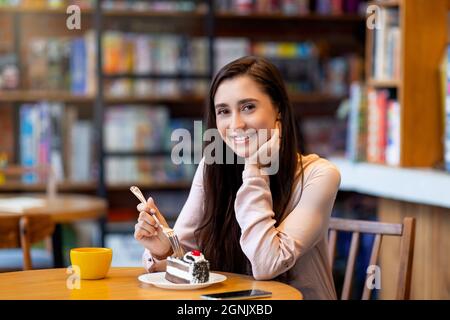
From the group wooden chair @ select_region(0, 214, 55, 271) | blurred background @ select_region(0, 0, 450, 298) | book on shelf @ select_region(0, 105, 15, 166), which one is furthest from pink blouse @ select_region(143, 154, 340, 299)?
book on shelf @ select_region(0, 105, 15, 166)

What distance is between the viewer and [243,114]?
6.17ft

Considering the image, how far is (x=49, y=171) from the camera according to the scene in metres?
3.86

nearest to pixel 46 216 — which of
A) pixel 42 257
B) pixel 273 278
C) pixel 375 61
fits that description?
pixel 42 257

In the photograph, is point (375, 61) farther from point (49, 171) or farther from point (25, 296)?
point (25, 296)

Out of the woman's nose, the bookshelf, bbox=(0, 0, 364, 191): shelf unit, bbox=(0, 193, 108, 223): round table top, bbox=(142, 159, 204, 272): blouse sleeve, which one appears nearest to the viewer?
the woman's nose

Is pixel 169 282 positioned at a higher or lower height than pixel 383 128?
lower

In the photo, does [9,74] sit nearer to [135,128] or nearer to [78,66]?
[78,66]

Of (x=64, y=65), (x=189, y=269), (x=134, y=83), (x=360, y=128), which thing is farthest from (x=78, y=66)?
(x=189, y=269)

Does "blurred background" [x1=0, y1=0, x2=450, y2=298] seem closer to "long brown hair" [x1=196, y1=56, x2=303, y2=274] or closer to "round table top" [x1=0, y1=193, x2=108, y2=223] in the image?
"round table top" [x1=0, y1=193, x2=108, y2=223]

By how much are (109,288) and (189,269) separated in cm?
15

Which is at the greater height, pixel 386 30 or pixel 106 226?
pixel 386 30

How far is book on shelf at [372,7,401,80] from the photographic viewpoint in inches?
125

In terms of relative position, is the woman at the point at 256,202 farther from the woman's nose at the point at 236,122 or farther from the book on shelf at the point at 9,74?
the book on shelf at the point at 9,74

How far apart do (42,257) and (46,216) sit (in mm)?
826
